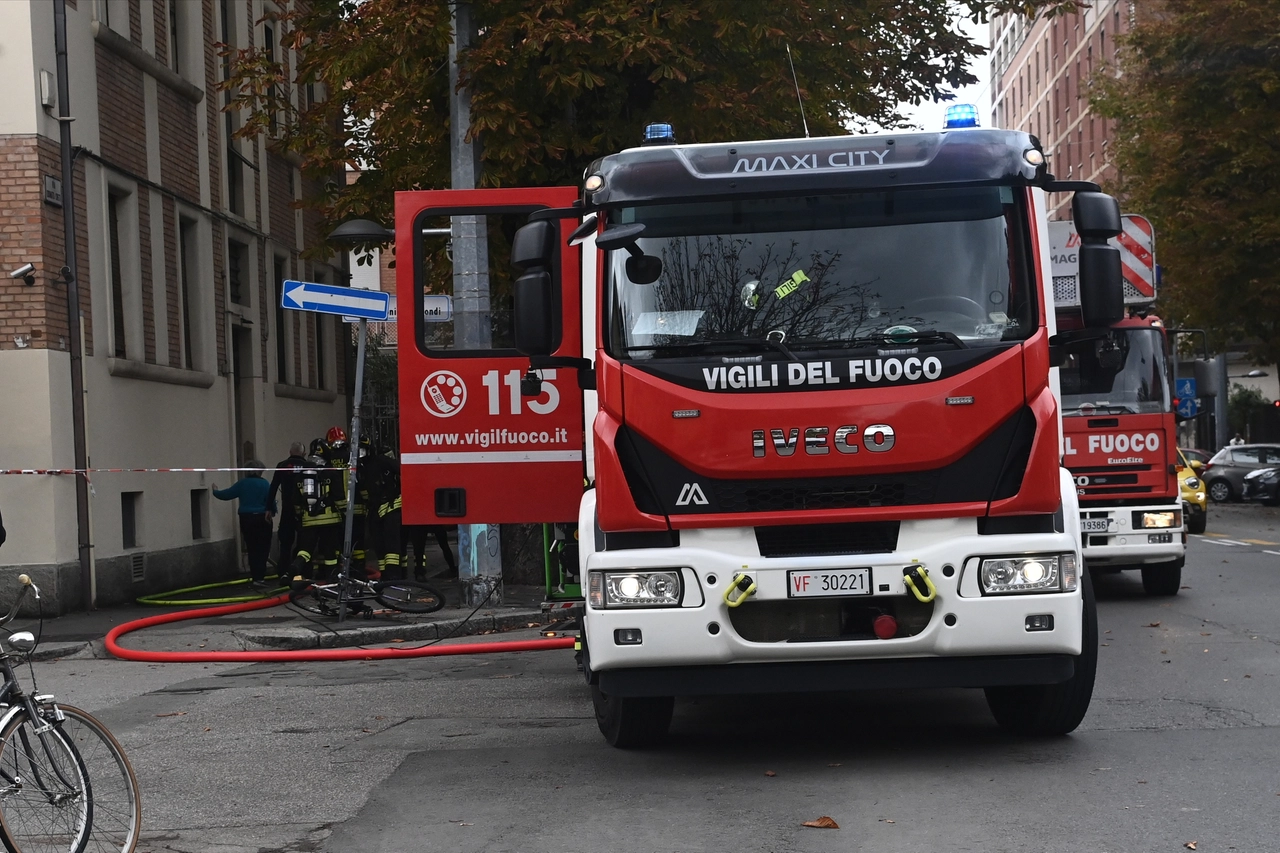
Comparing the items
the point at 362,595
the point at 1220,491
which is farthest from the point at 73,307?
the point at 1220,491

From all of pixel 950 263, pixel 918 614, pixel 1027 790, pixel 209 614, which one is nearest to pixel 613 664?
pixel 918 614

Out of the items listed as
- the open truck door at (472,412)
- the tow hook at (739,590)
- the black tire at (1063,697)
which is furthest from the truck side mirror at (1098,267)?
the open truck door at (472,412)

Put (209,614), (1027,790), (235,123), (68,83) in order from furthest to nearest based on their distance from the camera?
(235,123), (68,83), (209,614), (1027,790)

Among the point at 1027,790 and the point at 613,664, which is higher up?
the point at 613,664

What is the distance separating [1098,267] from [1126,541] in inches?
312

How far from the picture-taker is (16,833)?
5012 mm

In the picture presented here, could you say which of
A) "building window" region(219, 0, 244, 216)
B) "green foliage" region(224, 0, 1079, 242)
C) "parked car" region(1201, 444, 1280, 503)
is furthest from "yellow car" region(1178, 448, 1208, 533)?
"building window" region(219, 0, 244, 216)

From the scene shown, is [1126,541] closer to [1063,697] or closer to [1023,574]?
[1063,697]

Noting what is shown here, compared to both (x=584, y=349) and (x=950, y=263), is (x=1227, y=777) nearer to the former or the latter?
(x=950, y=263)

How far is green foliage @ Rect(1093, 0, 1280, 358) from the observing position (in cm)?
3444

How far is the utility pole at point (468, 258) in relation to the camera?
1380 centimetres

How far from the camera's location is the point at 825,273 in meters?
7.11

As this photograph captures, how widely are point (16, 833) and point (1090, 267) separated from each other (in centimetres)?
482

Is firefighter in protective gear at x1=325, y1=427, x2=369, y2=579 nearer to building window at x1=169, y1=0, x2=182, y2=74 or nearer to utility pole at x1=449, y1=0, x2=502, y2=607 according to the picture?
utility pole at x1=449, y1=0, x2=502, y2=607
